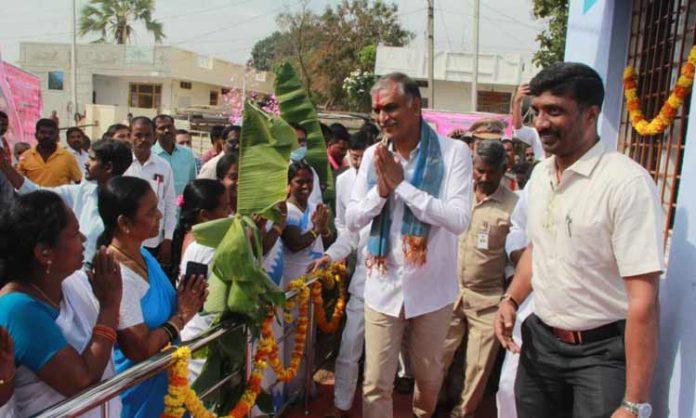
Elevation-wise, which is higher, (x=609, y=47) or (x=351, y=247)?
(x=609, y=47)

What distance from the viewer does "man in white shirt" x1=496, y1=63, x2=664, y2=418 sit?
A: 217 cm

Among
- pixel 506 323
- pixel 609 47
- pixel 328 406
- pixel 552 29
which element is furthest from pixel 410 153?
pixel 552 29

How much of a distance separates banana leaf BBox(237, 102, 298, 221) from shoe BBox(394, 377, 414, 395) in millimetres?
2573

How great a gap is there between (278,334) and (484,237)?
5.16ft

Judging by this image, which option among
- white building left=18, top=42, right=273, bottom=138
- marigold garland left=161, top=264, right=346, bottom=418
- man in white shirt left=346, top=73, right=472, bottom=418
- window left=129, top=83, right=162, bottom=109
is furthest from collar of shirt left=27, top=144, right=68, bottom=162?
window left=129, top=83, right=162, bottom=109

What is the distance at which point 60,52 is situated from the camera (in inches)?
1313

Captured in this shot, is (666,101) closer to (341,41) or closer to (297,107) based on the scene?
(297,107)

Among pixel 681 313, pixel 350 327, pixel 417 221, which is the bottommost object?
pixel 350 327

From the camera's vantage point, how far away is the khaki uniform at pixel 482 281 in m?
4.32

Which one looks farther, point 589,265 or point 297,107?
point 297,107

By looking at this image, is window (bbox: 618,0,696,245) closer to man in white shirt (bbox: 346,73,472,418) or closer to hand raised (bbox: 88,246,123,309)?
man in white shirt (bbox: 346,73,472,418)

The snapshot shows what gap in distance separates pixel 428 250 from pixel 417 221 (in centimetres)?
20

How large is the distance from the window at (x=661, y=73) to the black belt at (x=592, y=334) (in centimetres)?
113

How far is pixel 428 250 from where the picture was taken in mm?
3400
